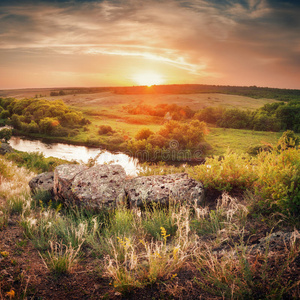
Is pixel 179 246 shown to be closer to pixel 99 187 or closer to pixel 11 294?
pixel 11 294

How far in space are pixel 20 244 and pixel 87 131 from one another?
4866cm

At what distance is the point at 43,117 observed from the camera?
179 feet

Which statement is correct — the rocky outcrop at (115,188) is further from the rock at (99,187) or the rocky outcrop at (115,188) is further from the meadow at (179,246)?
the meadow at (179,246)

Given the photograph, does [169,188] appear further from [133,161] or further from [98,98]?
[98,98]

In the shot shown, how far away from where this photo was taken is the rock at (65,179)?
673cm

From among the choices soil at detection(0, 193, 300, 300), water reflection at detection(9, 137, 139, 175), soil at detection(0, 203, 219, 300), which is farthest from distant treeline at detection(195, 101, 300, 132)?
soil at detection(0, 203, 219, 300)

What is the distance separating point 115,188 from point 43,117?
55028 mm

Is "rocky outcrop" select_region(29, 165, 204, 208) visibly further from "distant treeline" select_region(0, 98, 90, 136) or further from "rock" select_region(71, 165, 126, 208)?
"distant treeline" select_region(0, 98, 90, 136)

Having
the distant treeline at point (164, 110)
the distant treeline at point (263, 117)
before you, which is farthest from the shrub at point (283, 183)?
the distant treeline at point (164, 110)

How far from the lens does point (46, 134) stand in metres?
52.1

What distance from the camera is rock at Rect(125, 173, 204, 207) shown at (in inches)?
223

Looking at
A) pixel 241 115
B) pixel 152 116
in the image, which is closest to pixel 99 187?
pixel 241 115

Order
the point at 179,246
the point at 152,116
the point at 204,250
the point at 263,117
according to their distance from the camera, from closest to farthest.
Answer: the point at 179,246, the point at 204,250, the point at 263,117, the point at 152,116

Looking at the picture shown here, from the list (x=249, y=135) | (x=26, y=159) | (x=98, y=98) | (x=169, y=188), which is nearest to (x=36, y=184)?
(x=169, y=188)
